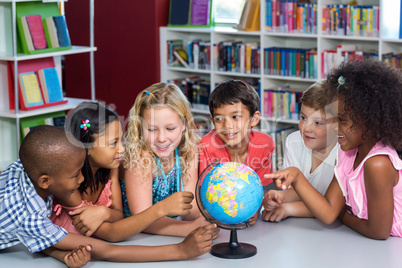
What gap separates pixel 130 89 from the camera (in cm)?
663

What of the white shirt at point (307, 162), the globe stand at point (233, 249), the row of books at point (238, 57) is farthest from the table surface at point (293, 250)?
the row of books at point (238, 57)

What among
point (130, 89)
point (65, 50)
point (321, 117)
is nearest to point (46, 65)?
point (65, 50)

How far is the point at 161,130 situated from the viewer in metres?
2.59

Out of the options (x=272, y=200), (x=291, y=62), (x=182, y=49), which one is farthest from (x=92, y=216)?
(x=182, y=49)

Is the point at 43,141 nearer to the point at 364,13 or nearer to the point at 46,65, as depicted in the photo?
the point at 46,65

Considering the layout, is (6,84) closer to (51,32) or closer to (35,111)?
(35,111)

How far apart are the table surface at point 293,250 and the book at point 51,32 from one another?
9.99 ft

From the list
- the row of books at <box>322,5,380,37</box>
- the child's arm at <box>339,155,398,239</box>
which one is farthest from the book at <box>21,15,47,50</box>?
the child's arm at <box>339,155,398,239</box>

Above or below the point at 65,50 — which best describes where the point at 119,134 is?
below

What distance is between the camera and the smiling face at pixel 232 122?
2.82m

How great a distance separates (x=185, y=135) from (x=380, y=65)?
0.90 meters

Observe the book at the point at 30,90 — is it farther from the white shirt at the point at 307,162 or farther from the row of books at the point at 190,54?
the white shirt at the point at 307,162

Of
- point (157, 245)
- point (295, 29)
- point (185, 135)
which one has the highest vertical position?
point (295, 29)

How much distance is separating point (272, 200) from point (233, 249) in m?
0.40
